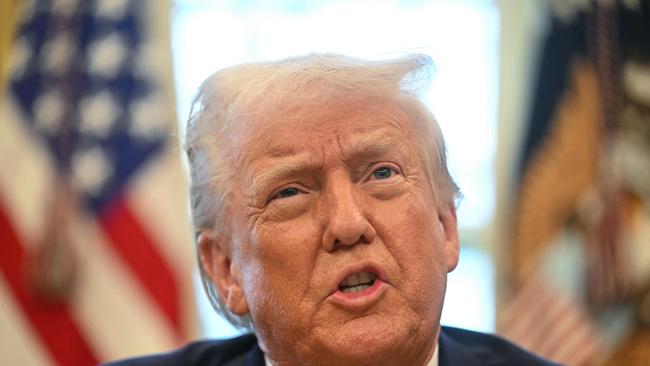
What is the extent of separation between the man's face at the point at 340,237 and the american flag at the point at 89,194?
1687 mm

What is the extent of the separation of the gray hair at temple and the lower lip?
301mm

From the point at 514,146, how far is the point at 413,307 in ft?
6.23

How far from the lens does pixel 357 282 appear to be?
173cm

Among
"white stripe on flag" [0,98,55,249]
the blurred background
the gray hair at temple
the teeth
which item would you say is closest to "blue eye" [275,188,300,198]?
the gray hair at temple

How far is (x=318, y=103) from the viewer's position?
1796 millimetres

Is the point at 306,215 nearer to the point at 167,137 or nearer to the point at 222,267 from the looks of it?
the point at 222,267

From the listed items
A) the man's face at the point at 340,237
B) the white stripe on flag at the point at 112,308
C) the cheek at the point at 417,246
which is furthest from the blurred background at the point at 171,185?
the cheek at the point at 417,246

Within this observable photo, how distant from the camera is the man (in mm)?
1712

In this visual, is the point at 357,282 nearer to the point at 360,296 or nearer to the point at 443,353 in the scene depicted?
the point at 360,296

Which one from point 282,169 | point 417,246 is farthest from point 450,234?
point 282,169

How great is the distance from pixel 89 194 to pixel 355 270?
208cm

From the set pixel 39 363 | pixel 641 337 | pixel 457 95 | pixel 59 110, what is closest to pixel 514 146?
pixel 457 95

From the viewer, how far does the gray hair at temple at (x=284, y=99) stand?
182cm

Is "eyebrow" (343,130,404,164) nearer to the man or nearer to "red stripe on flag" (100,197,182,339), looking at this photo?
the man
